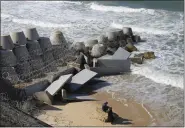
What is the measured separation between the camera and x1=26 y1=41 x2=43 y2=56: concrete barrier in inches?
682

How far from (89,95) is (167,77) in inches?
157

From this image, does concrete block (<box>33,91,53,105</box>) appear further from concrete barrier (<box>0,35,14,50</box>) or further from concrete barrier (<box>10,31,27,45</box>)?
concrete barrier (<box>10,31,27,45</box>)

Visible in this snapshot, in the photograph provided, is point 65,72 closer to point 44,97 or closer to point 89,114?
point 44,97

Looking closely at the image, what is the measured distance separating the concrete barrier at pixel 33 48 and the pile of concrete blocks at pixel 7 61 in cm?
117

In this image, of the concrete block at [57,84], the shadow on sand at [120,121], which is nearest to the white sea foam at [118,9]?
the concrete block at [57,84]

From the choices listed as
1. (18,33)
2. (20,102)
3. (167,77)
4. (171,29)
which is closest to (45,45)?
(18,33)

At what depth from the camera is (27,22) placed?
2883 centimetres

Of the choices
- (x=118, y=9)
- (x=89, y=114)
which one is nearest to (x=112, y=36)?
(x=89, y=114)

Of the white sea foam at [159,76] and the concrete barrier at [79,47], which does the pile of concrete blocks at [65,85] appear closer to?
the concrete barrier at [79,47]

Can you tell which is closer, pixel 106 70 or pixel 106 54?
→ pixel 106 70

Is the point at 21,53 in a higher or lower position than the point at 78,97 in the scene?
higher

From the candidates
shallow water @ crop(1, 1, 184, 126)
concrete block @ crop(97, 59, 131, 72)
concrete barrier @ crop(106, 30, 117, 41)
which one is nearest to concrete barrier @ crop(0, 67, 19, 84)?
shallow water @ crop(1, 1, 184, 126)

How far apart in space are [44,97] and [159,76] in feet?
18.9

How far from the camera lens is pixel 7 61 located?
16.1 m
